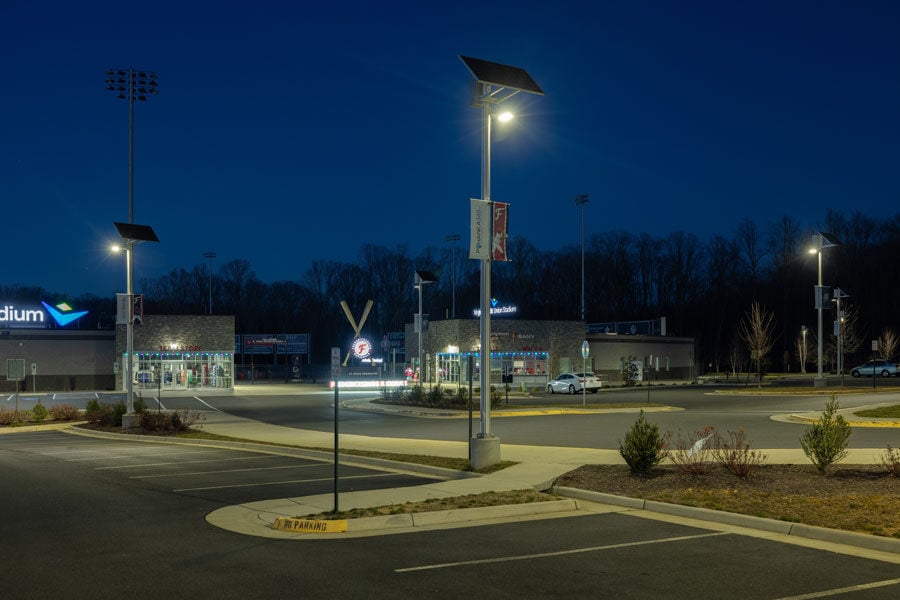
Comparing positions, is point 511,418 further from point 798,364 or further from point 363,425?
point 798,364

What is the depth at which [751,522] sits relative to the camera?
10422 mm

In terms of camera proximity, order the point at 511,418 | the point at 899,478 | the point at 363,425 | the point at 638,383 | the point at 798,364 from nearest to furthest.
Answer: the point at 899,478 → the point at 363,425 → the point at 511,418 → the point at 638,383 → the point at 798,364

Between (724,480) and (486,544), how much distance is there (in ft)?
17.4

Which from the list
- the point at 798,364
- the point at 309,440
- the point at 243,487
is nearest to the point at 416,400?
the point at 309,440

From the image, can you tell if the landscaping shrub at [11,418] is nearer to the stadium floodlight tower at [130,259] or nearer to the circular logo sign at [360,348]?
the stadium floodlight tower at [130,259]

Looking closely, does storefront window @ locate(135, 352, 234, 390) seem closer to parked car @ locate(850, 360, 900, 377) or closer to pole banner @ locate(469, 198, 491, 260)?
pole banner @ locate(469, 198, 491, 260)

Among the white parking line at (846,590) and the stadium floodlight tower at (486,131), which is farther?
the stadium floodlight tower at (486,131)

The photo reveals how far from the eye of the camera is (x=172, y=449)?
21.0 meters

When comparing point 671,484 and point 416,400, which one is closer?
point 671,484

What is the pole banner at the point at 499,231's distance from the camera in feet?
51.9

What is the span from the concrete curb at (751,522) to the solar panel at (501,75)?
7.72m

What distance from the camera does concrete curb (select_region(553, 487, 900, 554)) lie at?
363 inches

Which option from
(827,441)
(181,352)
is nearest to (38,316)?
(181,352)

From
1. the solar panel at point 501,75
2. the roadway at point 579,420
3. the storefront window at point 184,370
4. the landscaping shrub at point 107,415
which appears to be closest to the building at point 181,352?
the storefront window at point 184,370
